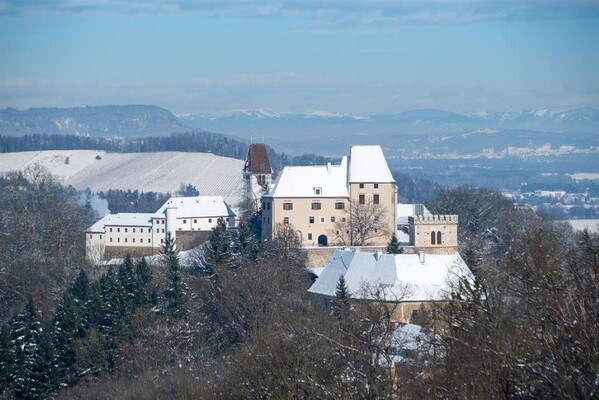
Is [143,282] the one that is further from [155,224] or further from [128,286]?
[155,224]

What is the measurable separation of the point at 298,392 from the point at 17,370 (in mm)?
17611

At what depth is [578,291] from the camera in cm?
1616

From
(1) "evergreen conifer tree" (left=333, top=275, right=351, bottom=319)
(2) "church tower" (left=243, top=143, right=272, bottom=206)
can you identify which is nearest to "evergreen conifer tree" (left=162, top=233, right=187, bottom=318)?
(1) "evergreen conifer tree" (left=333, top=275, right=351, bottom=319)

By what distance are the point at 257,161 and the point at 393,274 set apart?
2574 centimetres

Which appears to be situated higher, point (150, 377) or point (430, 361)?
point (430, 361)

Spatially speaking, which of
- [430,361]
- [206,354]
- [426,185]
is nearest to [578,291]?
[430,361]

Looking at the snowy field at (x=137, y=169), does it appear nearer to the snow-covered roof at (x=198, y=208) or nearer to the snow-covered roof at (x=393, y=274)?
the snow-covered roof at (x=198, y=208)

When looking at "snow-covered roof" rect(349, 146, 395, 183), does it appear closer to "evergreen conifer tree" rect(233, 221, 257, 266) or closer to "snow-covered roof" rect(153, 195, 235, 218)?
"evergreen conifer tree" rect(233, 221, 257, 266)

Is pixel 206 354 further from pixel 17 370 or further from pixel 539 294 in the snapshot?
pixel 539 294

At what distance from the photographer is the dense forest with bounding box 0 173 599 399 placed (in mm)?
16094

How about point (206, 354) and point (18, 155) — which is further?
point (18, 155)

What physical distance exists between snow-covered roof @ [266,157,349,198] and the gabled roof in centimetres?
653

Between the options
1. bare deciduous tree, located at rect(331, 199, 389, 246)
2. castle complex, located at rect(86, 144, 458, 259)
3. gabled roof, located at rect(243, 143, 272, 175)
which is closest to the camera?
castle complex, located at rect(86, 144, 458, 259)

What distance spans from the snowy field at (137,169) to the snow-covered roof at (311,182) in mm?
78165
